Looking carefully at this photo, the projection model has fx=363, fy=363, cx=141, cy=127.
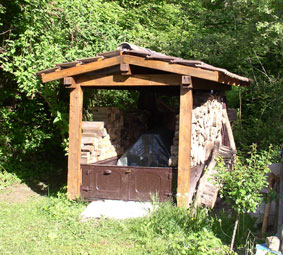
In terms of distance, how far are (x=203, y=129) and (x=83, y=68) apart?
2.48 meters

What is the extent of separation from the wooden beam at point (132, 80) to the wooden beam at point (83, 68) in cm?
22

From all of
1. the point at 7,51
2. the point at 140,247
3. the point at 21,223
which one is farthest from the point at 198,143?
the point at 7,51

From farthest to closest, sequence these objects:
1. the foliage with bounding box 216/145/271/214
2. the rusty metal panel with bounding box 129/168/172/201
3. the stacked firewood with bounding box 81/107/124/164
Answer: the stacked firewood with bounding box 81/107/124/164, the rusty metal panel with bounding box 129/168/172/201, the foliage with bounding box 216/145/271/214

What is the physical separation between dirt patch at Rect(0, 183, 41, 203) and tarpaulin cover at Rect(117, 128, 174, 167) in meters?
1.95

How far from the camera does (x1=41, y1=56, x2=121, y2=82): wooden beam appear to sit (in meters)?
5.75

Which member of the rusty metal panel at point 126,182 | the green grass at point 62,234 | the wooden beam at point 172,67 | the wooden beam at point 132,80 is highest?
the wooden beam at point 172,67

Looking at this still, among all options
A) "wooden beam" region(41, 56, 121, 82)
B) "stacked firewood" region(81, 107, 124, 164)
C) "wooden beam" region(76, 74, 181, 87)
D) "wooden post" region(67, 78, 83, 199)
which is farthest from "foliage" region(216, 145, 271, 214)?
"stacked firewood" region(81, 107, 124, 164)

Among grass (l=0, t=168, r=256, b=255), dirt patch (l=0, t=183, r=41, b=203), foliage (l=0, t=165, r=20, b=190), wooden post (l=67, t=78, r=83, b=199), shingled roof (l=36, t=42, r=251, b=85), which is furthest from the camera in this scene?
foliage (l=0, t=165, r=20, b=190)

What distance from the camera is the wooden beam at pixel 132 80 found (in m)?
5.73

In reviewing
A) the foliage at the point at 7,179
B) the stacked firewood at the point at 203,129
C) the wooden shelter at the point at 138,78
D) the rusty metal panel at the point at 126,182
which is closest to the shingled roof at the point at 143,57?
the wooden shelter at the point at 138,78

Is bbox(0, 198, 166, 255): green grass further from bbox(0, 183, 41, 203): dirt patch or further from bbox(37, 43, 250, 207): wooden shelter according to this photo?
bbox(0, 183, 41, 203): dirt patch

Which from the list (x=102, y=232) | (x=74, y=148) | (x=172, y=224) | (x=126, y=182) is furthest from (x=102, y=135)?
(x=172, y=224)

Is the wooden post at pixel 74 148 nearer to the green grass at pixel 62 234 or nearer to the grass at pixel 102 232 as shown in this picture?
the green grass at pixel 62 234

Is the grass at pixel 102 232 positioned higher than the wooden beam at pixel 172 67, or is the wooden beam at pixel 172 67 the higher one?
the wooden beam at pixel 172 67
